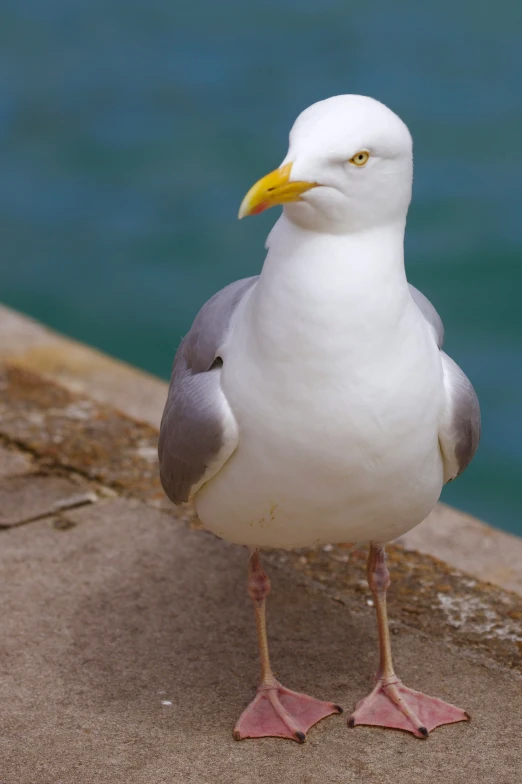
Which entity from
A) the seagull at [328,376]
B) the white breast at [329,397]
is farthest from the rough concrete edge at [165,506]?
the white breast at [329,397]

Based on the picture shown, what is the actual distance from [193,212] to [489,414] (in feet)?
9.39

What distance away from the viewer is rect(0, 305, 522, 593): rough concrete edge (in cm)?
347

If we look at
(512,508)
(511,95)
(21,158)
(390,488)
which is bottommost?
(512,508)

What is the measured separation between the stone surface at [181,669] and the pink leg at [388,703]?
27mm

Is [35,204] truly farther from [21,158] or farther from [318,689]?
[318,689]

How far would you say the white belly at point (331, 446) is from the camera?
7.41ft

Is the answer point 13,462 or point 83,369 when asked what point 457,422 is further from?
point 83,369

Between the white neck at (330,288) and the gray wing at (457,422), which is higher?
the white neck at (330,288)

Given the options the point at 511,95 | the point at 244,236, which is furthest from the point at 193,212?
the point at 511,95

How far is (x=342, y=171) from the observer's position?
85.3 inches

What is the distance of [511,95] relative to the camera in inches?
360

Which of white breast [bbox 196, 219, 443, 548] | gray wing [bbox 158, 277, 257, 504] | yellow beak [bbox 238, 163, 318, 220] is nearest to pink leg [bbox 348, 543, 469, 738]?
white breast [bbox 196, 219, 443, 548]

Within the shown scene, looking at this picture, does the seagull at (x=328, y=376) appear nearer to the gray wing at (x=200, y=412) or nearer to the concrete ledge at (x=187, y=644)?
the gray wing at (x=200, y=412)

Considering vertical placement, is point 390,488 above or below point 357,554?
above
